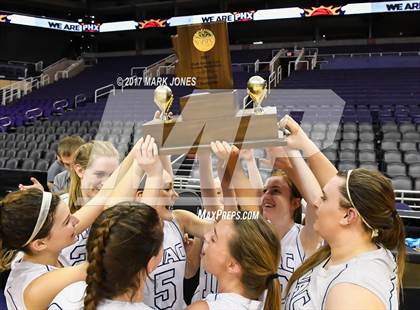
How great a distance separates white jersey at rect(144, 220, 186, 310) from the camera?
144 cm

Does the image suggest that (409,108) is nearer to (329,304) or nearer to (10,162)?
(10,162)

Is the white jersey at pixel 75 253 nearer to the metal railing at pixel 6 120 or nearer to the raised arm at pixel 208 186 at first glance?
the raised arm at pixel 208 186

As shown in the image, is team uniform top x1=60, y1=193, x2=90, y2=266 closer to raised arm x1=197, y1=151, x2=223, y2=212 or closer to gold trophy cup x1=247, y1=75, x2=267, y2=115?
raised arm x1=197, y1=151, x2=223, y2=212

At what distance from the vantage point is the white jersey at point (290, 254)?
1.52 metres

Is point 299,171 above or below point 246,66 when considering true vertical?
below

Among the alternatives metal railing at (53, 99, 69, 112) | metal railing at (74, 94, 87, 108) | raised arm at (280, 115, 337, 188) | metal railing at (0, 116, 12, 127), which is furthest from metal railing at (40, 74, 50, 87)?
raised arm at (280, 115, 337, 188)

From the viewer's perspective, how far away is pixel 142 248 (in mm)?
1104

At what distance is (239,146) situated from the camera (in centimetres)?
132

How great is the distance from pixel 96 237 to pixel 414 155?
207 inches

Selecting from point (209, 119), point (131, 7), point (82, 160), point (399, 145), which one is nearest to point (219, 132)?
point (209, 119)

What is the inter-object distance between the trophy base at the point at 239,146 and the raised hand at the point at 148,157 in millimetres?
34

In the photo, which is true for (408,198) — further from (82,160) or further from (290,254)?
(82,160)

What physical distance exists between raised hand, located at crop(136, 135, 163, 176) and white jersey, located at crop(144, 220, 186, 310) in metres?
0.28

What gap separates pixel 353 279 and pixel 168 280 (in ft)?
2.15
